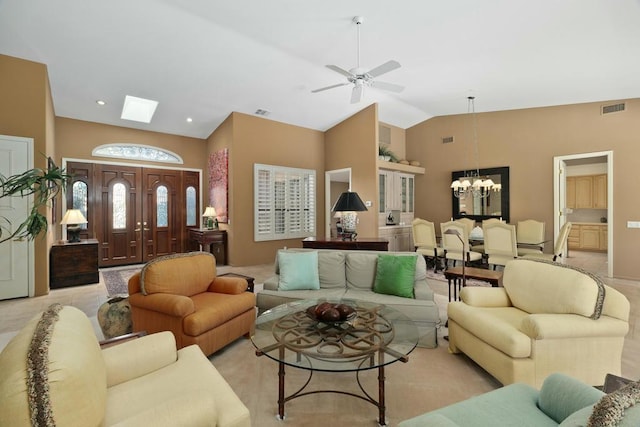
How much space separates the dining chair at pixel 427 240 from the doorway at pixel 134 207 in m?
5.19

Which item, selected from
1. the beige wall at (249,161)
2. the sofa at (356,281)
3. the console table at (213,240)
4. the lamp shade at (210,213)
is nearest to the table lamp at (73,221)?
the console table at (213,240)

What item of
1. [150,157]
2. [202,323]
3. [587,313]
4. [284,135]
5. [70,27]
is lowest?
[202,323]

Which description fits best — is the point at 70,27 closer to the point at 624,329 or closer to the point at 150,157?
the point at 150,157

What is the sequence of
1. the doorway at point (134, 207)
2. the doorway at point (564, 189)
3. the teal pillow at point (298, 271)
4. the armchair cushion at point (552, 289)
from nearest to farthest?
the armchair cushion at point (552, 289)
the teal pillow at point (298, 271)
the doorway at point (564, 189)
the doorway at point (134, 207)

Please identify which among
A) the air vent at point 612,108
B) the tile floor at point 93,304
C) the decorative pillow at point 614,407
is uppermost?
the air vent at point 612,108

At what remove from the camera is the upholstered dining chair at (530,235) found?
5570 millimetres

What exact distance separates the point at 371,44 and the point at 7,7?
13.7 feet

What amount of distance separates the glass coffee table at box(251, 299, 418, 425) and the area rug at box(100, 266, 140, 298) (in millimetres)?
3533

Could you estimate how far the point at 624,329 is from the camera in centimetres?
204

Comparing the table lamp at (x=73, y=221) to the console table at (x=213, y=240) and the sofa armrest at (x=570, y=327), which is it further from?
the sofa armrest at (x=570, y=327)

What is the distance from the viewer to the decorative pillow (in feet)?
2.55

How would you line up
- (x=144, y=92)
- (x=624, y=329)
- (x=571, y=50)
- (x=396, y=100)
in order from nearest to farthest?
(x=624, y=329) → (x=571, y=50) → (x=144, y=92) → (x=396, y=100)

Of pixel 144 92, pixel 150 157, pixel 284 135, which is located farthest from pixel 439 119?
pixel 150 157

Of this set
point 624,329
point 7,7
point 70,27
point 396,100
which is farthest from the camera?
point 396,100
